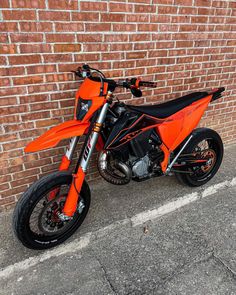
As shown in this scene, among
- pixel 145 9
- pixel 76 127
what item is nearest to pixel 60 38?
pixel 76 127

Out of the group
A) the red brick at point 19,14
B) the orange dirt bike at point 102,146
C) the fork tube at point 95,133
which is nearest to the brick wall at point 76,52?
the red brick at point 19,14

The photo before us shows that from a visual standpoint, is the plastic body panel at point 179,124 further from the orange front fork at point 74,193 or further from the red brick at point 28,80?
the red brick at point 28,80

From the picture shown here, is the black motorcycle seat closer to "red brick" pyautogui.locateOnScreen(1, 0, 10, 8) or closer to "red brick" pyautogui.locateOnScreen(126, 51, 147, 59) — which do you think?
"red brick" pyautogui.locateOnScreen(126, 51, 147, 59)

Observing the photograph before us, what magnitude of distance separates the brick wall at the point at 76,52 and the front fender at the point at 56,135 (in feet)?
1.60

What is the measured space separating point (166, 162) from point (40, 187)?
50.2 inches

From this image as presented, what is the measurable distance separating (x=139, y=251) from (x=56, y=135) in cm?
124

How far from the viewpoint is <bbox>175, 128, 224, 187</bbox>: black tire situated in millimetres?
2859

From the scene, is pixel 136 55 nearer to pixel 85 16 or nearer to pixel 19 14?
pixel 85 16

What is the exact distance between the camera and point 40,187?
2016 millimetres

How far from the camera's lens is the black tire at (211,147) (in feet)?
9.38

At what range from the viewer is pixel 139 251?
231 centimetres

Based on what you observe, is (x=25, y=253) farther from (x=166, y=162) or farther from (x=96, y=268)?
(x=166, y=162)

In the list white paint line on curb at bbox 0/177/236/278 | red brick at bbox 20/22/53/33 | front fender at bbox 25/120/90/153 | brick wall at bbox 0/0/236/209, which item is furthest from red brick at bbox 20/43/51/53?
white paint line on curb at bbox 0/177/236/278

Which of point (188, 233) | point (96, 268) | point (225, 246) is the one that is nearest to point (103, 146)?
point (96, 268)
